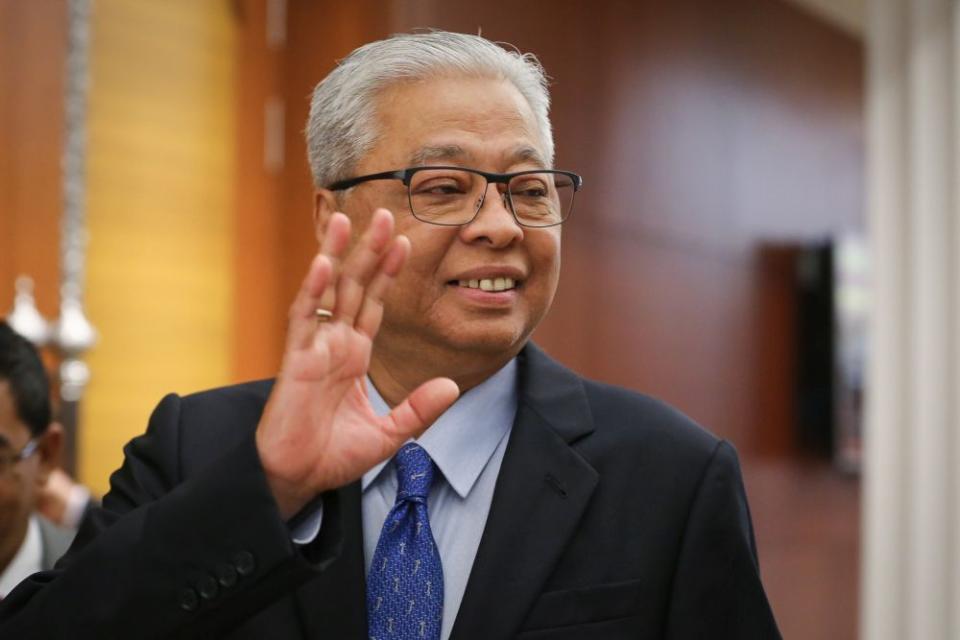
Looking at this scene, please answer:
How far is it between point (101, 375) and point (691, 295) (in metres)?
2.50

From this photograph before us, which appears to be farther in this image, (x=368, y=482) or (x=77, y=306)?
(x=77, y=306)

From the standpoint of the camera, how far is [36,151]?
3.02m

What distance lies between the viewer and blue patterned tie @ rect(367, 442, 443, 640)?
53.8 inches

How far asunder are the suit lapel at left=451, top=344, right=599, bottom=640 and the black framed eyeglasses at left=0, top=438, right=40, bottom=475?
0.86m

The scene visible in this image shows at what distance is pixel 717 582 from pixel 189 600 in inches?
24.2

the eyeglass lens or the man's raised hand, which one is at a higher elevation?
the eyeglass lens

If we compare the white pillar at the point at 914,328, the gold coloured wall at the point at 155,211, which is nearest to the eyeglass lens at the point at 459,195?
the white pillar at the point at 914,328

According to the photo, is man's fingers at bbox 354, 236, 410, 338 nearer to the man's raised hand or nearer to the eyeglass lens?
the man's raised hand

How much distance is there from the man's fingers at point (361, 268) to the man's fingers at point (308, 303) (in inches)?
1.5

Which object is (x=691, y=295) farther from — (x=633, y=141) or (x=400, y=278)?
(x=400, y=278)

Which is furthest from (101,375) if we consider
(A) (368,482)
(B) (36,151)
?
(A) (368,482)

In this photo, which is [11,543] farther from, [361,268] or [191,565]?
[361,268]

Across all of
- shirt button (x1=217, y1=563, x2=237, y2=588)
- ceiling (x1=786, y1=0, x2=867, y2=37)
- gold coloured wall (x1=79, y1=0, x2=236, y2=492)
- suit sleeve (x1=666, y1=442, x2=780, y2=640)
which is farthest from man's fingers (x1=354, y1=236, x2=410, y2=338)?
ceiling (x1=786, y1=0, x2=867, y2=37)

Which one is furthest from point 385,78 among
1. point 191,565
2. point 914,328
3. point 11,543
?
point 914,328
